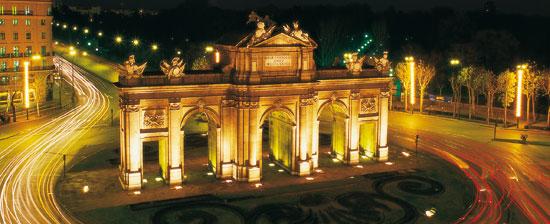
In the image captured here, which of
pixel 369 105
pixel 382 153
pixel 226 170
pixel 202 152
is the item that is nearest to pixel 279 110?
pixel 226 170

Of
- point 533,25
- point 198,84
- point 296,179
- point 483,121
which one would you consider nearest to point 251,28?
point 198,84

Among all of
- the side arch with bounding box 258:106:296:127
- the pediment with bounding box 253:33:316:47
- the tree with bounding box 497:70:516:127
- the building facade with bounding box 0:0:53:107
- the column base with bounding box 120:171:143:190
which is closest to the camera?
the column base with bounding box 120:171:143:190

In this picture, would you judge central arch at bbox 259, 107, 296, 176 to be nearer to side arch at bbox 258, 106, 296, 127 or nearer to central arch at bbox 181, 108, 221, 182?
side arch at bbox 258, 106, 296, 127

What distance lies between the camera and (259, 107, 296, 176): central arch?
57828 millimetres

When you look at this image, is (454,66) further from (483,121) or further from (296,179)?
(296,179)

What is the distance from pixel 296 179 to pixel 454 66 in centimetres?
6700

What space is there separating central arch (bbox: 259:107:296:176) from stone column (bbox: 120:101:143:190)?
11.6 m

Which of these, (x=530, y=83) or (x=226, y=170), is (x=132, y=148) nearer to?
(x=226, y=170)

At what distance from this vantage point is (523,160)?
65250 mm

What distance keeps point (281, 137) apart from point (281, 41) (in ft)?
35.5

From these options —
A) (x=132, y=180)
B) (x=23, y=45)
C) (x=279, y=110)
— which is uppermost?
(x=23, y=45)

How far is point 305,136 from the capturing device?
58.4 metres

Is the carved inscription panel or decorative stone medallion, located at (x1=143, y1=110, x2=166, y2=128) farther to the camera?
the carved inscription panel

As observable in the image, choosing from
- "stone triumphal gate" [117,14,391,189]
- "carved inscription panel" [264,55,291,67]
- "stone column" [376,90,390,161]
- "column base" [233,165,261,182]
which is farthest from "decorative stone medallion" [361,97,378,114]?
"column base" [233,165,261,182]
